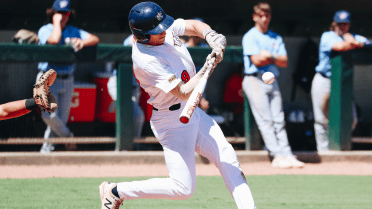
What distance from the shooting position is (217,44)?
3105 millimetres

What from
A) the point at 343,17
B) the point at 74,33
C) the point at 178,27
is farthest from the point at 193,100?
Answer: the point at 343,17

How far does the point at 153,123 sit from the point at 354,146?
4548mm

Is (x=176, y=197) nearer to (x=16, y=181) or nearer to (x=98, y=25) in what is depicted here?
(x=16, y=181)

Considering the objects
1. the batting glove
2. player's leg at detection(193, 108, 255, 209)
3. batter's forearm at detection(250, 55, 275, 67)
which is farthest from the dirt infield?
the batting glove

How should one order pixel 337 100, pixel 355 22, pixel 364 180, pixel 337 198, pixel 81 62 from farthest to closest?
pixel 355 22 < pixel 337 100 < pixel 81 62 < pixel 364 180 < pixel 337 198

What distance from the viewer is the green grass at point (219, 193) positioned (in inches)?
154

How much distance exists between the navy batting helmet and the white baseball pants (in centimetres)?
54

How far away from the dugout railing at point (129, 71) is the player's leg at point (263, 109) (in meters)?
0.29

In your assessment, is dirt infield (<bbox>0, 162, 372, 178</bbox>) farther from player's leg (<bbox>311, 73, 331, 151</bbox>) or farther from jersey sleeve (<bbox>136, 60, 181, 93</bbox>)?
jersey sleeve (<bbox>136, 60, 181, 93</bbox>)

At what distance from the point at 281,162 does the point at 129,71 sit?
79.0 inches

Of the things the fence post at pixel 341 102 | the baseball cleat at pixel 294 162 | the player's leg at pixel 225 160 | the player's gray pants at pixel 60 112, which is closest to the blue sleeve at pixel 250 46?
the fence post at pixel 341 102

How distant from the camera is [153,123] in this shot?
331 centimetres

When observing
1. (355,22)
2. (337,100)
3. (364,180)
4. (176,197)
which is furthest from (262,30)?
(355,22)

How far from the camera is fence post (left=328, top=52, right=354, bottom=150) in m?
6.03
